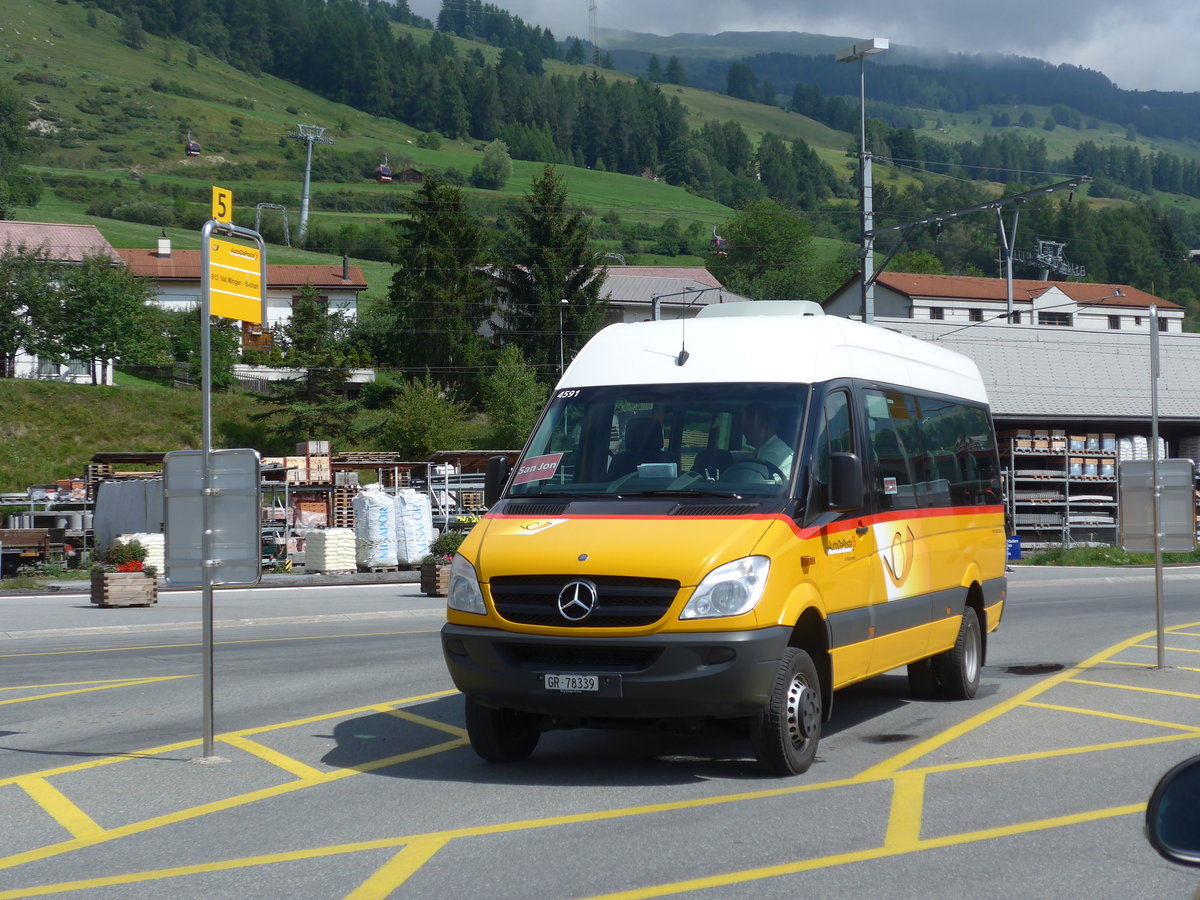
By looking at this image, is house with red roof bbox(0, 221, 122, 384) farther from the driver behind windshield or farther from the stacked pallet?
the driver behind windshield

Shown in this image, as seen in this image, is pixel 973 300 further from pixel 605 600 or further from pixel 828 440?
pixel 605 600

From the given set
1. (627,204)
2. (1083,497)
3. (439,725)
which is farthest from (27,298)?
(627,204)

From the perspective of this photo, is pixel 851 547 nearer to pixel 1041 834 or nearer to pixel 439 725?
A: pixel 1041 834

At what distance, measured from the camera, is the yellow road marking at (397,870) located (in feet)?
19.0

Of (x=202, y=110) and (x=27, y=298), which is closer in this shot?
(x=27, y=298)

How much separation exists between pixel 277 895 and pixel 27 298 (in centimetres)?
7177

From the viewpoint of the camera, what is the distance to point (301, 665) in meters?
14.4

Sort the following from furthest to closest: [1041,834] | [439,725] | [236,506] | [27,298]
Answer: [27,298] < [439,725] < [236,506] < [1041,834]

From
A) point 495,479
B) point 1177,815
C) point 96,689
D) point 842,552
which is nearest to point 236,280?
point 495,479

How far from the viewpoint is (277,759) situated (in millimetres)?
8953

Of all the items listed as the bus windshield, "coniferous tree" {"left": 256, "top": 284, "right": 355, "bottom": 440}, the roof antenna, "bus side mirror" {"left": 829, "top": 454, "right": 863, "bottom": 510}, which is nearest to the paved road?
"bus side mirror" {"left": 829, "top": 454, "right": 863, "bottom": 510}

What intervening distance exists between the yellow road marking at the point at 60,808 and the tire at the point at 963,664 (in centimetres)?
662

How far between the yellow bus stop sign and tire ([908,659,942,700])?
585cm

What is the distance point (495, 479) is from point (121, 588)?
1615cm
